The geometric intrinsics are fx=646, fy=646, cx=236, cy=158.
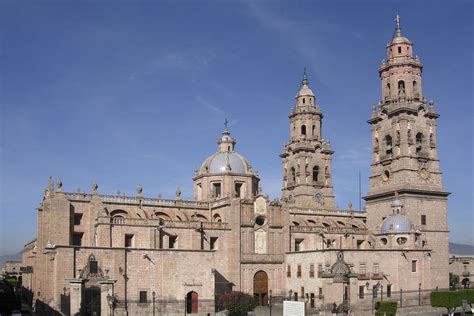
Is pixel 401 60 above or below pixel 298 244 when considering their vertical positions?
above

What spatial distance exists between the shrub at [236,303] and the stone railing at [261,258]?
7698 mm

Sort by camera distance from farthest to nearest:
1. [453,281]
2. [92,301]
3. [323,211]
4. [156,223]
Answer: [453,281] < [323,211] < [156,223] < [92,301]

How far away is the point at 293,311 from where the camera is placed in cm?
2784

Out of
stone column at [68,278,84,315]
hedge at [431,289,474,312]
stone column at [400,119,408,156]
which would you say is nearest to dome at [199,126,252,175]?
stone column at [400,119,408,156]

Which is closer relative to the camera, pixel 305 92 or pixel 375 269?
pixel 375 269

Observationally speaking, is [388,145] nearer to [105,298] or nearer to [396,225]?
[396,225]

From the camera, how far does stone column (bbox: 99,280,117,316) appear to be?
153 feet

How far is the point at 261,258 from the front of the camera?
65875mm

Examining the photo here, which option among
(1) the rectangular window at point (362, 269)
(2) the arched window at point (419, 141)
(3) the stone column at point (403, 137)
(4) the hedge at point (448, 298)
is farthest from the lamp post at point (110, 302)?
(2) the arched window at point (419, 141)

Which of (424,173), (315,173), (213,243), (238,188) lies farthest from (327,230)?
(315,173)

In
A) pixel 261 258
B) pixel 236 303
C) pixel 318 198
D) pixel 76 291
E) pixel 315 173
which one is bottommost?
pixel 236 303

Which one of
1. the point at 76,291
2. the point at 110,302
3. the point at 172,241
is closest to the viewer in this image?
the point at 76,291

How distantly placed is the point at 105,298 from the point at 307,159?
43.2 metres

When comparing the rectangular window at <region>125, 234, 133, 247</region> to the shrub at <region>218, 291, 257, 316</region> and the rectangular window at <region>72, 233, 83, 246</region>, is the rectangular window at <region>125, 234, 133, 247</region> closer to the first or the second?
the rectangular window at <region>72, 233, 83, 246</region>
